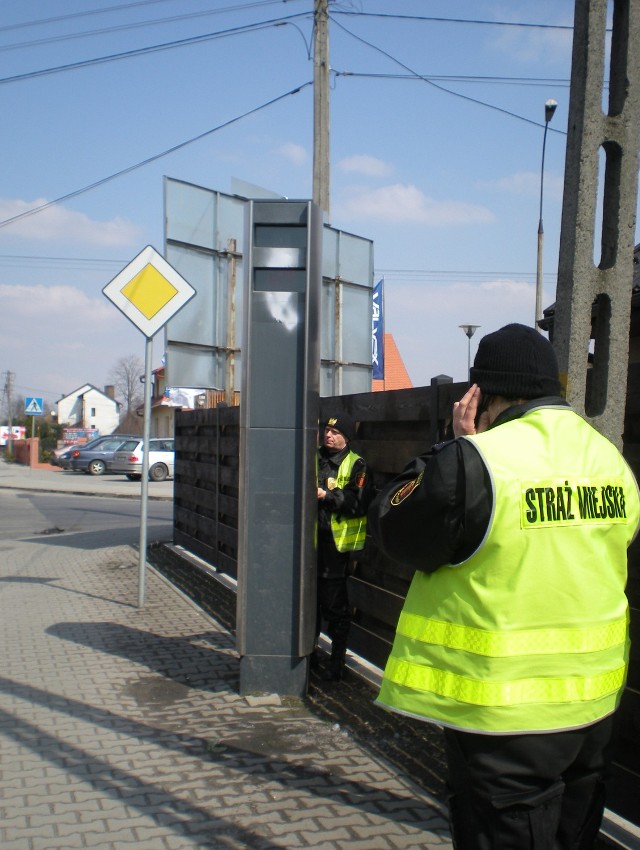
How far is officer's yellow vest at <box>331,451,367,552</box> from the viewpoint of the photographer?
5.97 metres

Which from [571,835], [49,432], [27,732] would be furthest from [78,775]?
[49,432]

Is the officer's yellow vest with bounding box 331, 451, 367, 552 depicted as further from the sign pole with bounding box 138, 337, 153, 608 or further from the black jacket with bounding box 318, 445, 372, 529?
the sign pole with bounding box 138, 337, 153, 608

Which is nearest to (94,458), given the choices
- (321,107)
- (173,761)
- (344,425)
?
(321,107)

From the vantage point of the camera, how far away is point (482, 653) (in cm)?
227

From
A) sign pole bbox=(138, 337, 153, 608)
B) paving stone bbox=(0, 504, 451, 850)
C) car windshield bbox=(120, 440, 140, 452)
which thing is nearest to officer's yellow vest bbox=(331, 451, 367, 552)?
paving stone bbox=(0, 504, 451, 850)

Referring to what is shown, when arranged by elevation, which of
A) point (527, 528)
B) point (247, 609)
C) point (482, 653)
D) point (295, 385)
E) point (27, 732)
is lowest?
point (27, 732)

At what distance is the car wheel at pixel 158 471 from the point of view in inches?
1352

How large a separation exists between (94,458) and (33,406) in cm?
546

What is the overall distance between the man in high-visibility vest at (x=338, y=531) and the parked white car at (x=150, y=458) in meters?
28.1

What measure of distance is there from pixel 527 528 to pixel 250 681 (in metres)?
3.79

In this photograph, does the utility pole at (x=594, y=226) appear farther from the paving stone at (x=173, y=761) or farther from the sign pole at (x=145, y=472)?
the sign pole at (x=145, y=472)

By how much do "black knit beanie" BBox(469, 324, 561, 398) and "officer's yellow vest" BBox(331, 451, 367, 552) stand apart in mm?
3524

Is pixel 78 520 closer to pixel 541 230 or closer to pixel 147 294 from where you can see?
pixel 147 294

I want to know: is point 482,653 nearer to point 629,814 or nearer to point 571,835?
point 571,835
